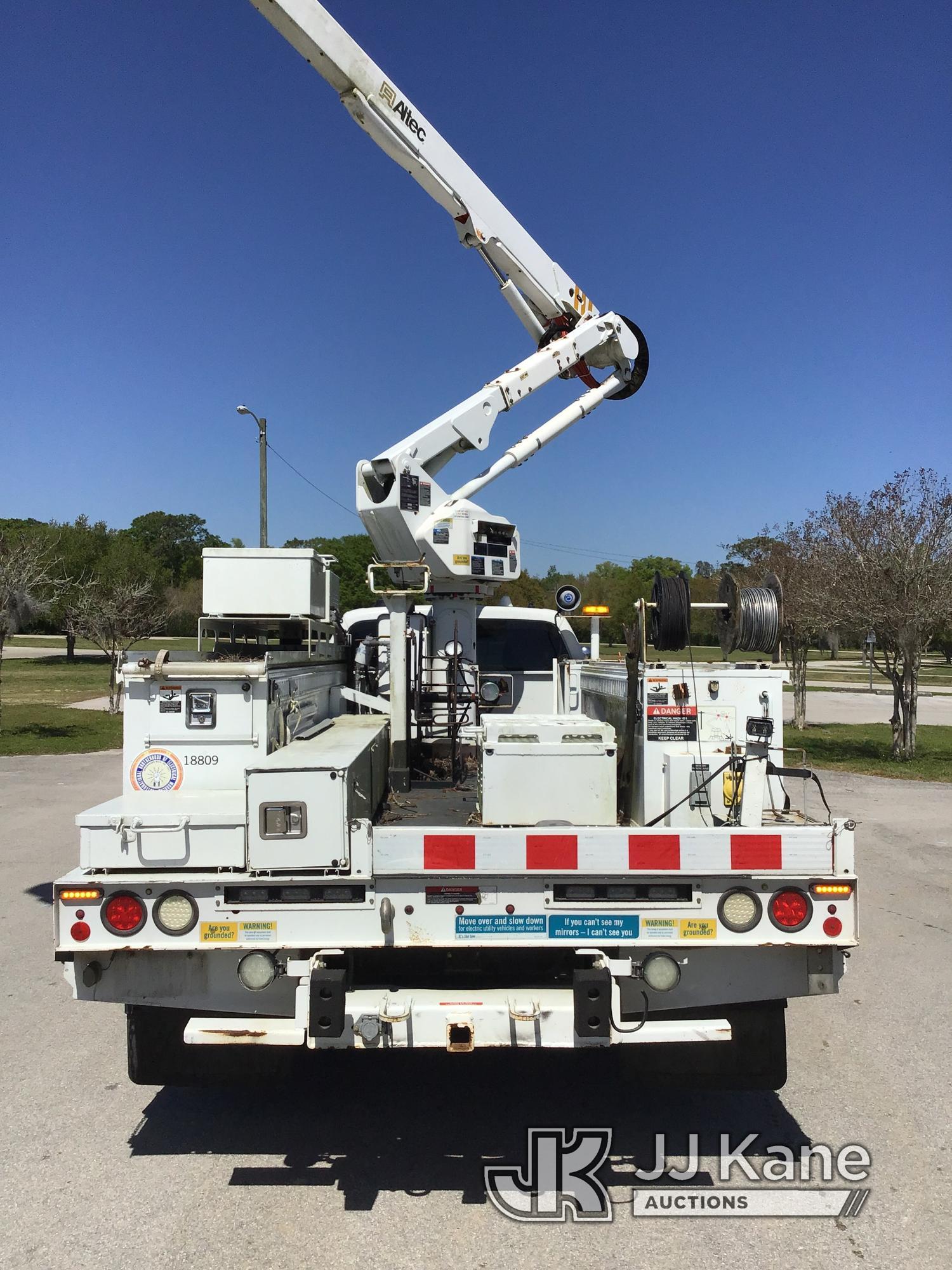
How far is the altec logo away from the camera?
A: 714 cm

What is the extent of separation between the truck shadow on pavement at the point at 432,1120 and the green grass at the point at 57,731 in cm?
1402

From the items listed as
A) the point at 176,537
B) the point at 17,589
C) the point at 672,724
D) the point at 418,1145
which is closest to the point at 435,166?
the point at 672,724

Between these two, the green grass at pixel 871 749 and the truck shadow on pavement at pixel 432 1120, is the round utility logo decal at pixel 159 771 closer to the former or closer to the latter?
the truck shadow on pavement at pixel 432 1120

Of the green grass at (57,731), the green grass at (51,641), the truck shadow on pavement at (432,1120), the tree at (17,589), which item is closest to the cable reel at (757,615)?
the truck shadow on pavement at (432,1120)

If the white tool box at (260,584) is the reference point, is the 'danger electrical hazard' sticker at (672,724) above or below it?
below

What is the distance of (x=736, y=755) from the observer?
12.3 ft

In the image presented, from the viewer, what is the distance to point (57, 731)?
19469mm

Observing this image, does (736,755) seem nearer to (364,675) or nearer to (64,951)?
(64,951)

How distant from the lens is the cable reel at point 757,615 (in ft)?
15.5

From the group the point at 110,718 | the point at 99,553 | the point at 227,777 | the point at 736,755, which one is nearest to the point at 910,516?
the point at 736,755

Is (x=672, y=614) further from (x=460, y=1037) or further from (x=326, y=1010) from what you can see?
(x=326, y=1010)

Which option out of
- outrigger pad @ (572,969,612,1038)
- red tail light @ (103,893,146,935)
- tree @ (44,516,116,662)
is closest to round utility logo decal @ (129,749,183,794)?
red tail light @ (103,893,146,935)

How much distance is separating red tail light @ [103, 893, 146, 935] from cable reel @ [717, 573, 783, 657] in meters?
3.14

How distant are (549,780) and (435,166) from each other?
19.4 ft
